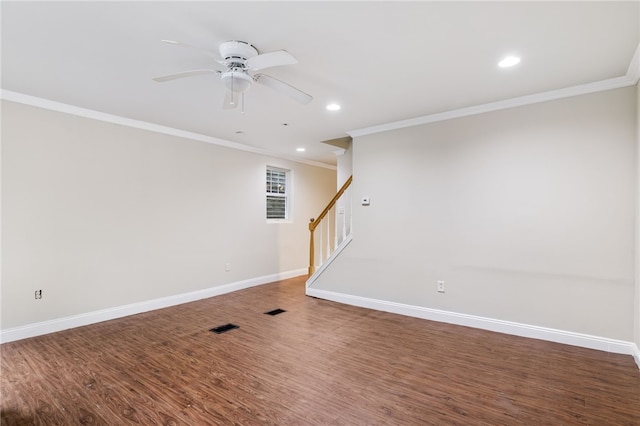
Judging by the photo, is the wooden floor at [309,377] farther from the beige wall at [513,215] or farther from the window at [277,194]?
the window at [277,194]

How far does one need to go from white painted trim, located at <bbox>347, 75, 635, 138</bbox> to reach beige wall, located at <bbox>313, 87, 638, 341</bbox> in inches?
2.3

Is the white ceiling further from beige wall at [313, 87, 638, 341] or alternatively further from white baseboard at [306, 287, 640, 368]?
white baseboard at [306, 287, 640, 368]

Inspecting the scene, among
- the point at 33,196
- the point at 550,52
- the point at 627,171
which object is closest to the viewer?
the point at 550,52

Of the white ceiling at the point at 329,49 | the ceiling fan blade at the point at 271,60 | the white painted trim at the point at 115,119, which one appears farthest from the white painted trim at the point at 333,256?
the ceiling fan blade at the point at 271,60

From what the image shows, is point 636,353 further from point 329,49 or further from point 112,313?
point 112,313

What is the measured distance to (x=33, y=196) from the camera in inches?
131

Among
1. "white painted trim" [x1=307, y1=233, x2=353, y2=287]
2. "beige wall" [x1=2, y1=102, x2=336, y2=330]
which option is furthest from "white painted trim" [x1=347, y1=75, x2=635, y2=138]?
"beige wall" [x1=2, y1=102, x2=336, y2=330]

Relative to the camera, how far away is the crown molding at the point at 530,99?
2.73 meters

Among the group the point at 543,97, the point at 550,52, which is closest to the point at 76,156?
the point at 550,52

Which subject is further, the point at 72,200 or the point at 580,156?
the point at 72,200

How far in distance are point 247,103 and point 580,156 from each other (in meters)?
3.46

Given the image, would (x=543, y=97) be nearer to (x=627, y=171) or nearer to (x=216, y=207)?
(x=627, y=171)

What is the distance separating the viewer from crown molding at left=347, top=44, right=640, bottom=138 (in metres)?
2.73

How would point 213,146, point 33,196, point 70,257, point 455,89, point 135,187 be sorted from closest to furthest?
point 455,89 < point 33,196 < point 70,257 < point 135,187 < point 213,146
